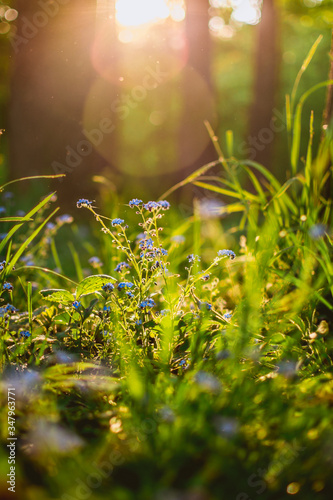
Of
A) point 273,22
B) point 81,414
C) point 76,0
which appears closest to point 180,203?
point 76,0

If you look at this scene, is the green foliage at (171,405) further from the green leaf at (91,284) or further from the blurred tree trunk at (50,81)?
the blurred tree trunk at (50,81)

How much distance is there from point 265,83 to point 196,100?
4.01 feet

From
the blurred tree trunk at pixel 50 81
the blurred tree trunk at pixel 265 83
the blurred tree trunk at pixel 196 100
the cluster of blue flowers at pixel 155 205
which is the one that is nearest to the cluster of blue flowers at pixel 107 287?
the cluster of blue flowers at pixel 155 205

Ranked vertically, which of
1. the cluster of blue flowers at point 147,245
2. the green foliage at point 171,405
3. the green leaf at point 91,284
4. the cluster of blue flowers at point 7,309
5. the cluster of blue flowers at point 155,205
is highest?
the cluster of blue flowers at point 155,205

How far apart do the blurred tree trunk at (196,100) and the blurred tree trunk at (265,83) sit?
71 cm

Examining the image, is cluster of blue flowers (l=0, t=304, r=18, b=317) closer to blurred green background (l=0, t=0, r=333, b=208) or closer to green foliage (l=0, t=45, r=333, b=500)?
green foliage (l=0, t=45, r=333, b=500)

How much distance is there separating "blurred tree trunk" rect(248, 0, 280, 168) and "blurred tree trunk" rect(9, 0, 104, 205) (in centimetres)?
287

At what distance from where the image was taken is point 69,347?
1.56 m

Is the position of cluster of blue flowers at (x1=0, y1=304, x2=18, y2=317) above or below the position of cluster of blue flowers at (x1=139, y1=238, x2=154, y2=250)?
below

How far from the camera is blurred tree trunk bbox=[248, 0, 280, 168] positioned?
5.98 m

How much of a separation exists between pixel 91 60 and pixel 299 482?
378 cm

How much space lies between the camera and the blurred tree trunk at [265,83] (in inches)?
236

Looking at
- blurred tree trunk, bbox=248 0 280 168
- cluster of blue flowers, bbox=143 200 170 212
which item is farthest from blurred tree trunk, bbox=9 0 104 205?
blurred tree trunk, bbox=248 0 280 168

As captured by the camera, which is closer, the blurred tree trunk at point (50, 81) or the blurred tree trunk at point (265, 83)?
the blurred tree trunk at point (50, 81)
